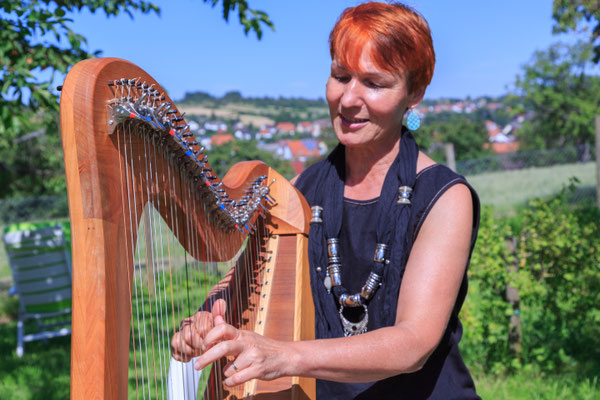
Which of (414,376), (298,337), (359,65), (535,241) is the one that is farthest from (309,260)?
(535,241)

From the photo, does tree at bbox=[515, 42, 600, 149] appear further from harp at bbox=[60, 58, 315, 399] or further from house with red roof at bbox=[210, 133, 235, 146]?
harp at bbox=[60, 58, 315, 399]

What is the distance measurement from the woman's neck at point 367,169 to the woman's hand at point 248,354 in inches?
33.6

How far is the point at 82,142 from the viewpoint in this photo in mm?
840

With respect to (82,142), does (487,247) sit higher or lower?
lower

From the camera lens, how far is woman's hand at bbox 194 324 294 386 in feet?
3.71

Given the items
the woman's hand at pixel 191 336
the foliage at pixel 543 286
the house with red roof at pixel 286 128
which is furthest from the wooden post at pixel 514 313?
the house with red roof at pixel 286 128

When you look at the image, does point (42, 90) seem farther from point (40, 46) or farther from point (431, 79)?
point (431, 79)

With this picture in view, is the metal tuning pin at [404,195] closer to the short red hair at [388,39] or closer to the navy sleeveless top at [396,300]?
the navy sleeveless top at [396,300]

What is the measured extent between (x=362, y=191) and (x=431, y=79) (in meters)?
0.43

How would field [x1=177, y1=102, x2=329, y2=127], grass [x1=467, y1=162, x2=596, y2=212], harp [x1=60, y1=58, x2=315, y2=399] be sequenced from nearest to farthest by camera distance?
1. harp [x1=60, y1=58, x2=315, y2=399]
2. grass [x1=467, y1=162, x2=596, y2=212]
3. field [x1=177, y1=102, x2=329, y2=127]

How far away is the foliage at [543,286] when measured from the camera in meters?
3.80

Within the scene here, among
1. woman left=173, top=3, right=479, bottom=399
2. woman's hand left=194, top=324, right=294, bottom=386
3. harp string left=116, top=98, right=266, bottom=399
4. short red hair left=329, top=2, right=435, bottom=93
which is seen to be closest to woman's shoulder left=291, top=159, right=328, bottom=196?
woman left=173, top=3, right=479, bottom=399

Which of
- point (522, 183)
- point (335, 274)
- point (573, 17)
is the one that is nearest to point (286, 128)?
point (522, 183)

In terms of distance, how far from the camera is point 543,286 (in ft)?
12.9
